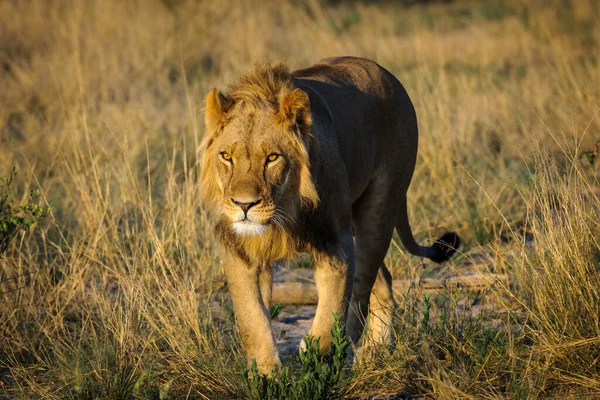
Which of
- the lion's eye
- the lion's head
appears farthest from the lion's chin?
the lion's eye

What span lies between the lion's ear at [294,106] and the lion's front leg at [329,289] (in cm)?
64

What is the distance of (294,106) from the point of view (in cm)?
375

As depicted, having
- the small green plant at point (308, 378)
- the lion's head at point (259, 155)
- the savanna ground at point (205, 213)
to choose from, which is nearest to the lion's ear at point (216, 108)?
the lion's head at point (259, 155)

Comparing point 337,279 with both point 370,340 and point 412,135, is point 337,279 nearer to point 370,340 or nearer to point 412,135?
point 370,340

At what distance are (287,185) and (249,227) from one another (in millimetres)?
270

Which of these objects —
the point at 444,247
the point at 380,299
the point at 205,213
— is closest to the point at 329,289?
the point at 380,299

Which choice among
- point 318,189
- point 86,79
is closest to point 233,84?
point 318,189

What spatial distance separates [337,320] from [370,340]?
1.59ft

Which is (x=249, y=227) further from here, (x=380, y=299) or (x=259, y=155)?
(x=380, y=299)

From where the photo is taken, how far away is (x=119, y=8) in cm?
1370

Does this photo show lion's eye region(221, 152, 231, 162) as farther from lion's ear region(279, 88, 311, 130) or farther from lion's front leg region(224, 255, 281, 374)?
lion's front leg region(224, 255, 281, 374)

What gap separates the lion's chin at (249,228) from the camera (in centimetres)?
359

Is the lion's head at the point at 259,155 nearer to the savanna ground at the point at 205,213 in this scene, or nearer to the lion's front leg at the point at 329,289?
the lion's front leg at the point at 329,289

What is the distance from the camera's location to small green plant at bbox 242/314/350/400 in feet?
11.8
